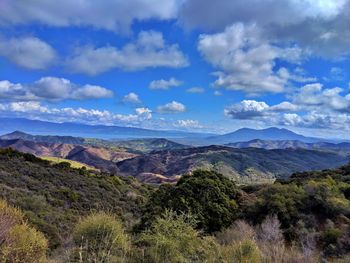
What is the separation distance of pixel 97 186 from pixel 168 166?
14881cm

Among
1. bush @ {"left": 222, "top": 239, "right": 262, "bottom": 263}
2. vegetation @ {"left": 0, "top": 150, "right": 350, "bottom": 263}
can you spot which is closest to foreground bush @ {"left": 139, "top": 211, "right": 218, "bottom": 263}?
vegetation @ {"left": 0, "top": 150, "right": 350, "bottom": 263}

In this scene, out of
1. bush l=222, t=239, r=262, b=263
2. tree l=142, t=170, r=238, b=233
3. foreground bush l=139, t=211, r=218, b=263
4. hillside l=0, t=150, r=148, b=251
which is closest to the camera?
bush l=222, t=239, r=262, b=263

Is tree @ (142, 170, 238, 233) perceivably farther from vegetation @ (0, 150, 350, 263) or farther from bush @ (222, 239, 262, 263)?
bush @ (222, 239, 262, 263)

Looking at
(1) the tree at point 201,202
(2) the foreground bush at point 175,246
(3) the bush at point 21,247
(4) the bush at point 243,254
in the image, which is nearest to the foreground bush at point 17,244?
(3) the bush at point 21,247

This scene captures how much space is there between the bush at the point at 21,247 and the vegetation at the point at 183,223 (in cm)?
2

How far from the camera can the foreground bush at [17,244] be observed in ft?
29.7

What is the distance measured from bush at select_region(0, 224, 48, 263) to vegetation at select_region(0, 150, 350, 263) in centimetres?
2

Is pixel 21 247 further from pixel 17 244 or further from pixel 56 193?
pixel 56 193

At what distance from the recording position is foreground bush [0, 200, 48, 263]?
29.7 ft

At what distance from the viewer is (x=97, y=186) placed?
169ft

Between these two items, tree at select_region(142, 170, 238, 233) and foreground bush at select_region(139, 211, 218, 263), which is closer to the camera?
foreground bush at select_region(139, 211, 218, 263)

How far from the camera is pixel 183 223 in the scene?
44.3 feet

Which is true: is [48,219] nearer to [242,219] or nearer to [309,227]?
[242,219]

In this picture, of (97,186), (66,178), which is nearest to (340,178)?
(97,186)
